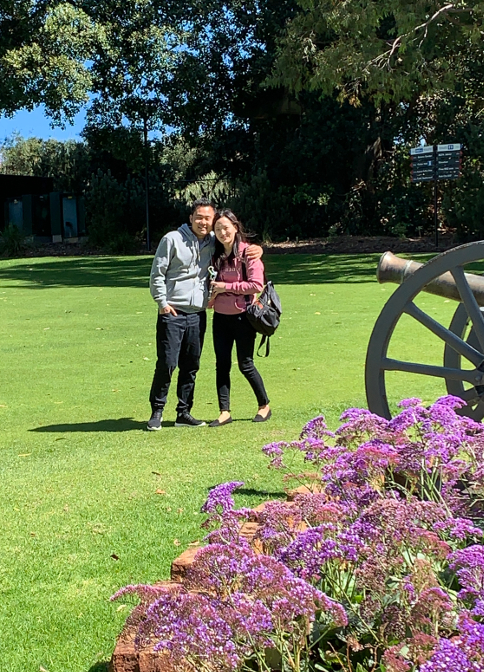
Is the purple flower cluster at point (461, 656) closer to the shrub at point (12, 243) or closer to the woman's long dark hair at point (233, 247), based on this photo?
the woman's long dark hair at point (233, 247)

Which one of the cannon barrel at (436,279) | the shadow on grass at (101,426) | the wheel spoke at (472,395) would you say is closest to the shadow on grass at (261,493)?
the wheel spoke at (472,395)

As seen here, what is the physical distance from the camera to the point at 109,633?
11.3 ft

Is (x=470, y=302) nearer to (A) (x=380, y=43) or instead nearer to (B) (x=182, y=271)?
(B) (x=182, y=271)

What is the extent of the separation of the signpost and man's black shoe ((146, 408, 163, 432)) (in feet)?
80.4

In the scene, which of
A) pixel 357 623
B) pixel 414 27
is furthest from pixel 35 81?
pixel 357 623

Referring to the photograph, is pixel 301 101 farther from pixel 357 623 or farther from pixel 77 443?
pixel 357 623

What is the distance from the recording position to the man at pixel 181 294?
7.09m

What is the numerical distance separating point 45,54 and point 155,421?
92.9 feet

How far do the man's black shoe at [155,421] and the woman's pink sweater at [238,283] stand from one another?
0.98 meters

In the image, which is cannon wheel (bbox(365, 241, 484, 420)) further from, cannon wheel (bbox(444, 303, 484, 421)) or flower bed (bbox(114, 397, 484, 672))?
flower bed (bbox(114, 397, 484, 672))

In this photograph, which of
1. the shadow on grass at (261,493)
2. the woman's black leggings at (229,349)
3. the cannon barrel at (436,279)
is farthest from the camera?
the woman's black leggings at (229,349)

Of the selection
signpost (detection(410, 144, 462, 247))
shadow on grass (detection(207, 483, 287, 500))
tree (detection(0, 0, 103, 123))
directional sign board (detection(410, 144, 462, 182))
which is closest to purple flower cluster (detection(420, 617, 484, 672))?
shadow on grass (detection(207, 483, 287, 500))

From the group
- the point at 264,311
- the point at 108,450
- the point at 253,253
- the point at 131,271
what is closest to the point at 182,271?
the point at 253,253

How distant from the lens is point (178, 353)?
7.19 m
